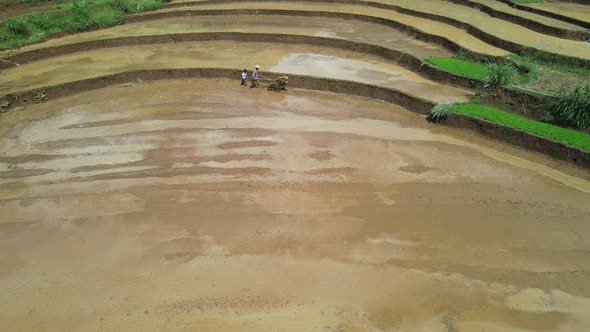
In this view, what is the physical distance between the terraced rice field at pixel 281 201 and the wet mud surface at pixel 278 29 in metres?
1.02

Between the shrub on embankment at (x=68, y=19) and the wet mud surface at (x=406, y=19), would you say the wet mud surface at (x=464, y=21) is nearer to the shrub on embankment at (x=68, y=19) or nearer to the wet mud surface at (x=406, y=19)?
the wet mud surface at (x=406, y=19)

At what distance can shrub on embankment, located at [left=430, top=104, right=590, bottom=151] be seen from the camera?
10.7m

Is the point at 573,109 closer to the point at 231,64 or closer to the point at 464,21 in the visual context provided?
the point at 464,21

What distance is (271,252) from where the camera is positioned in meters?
7.91

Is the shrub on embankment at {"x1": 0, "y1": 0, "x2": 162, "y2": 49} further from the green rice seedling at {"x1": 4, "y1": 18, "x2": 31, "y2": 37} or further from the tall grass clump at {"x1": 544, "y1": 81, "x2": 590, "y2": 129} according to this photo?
the tall grass clump at {"x1": 544, "y1": 81, "x2": 590, "y2": 129}

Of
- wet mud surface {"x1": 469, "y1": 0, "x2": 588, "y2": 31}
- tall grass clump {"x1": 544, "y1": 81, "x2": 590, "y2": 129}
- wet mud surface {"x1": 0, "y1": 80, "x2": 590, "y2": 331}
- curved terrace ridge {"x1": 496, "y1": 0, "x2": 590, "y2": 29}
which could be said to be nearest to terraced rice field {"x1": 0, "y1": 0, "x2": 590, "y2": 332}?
wet mud surface {"x1": 0, "y1": 80, "x2": 590, "y2": 331}

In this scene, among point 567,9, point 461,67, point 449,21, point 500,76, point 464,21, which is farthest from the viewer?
point 567,9

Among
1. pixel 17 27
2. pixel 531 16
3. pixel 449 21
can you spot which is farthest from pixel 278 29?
pixel 531 16

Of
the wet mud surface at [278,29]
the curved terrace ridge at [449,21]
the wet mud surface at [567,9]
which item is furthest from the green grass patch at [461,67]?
the wet mud surface at [567,9]

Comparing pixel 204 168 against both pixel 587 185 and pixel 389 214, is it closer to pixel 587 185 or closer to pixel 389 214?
pixel 389 214

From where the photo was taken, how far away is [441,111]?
12.5 m

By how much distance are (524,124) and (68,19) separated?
18184mm

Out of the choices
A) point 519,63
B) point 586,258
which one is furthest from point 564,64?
point 586,258

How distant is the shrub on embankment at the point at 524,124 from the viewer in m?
10.7
